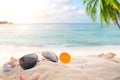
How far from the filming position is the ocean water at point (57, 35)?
5.14m

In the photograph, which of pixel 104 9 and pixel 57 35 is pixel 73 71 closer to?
pixel 104 9

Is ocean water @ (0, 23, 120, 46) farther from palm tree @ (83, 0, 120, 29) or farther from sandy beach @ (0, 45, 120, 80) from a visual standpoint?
palm tree @ (83, 0, 120, 29)

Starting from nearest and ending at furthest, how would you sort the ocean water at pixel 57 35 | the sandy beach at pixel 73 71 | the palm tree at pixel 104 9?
the sandy beach at pixel 73 71, the palm tree at pixel 104 9, the ocean water at pixel 57 35

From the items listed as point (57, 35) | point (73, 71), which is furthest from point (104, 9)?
point (57, 35)

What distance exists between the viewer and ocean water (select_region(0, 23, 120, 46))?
514 centimetres

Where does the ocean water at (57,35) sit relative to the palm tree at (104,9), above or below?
below

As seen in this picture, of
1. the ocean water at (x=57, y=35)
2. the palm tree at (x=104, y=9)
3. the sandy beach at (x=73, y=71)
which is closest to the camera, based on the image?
the sandy beach at (x=73, y=71)

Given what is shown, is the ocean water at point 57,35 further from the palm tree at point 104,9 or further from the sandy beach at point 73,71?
the palm tree at point 104,9

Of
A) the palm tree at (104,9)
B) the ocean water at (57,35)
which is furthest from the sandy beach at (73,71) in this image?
the ocean water at (57,35)

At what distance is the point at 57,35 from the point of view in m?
5.46

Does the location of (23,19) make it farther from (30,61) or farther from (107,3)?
(107,3)

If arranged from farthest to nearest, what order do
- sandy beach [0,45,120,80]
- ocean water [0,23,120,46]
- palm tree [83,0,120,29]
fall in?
ocean water [0,23,120,46] < palm tree [83,0,120,29] < sandy beach [0,45,120,80]

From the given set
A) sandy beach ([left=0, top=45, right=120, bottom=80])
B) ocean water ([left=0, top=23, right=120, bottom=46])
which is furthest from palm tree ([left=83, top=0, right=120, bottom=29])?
ocean water ([left=0, top=23, right=120, bottom=46])

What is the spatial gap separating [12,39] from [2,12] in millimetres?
448
